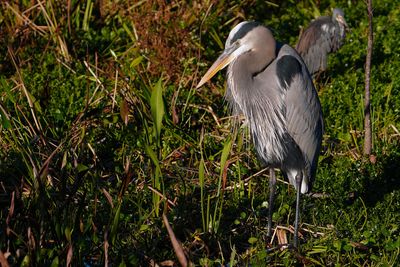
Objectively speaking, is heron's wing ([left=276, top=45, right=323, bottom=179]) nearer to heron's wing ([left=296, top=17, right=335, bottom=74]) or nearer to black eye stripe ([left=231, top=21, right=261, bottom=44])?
black eye stripe ([left=231, top=21, right=261, bottom=44])

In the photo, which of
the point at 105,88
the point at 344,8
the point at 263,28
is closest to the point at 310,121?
the point at 263,28

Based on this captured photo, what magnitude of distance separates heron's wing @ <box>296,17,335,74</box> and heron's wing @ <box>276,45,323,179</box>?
2.57 metres

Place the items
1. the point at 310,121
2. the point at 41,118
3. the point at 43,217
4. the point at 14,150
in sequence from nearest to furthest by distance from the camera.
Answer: the point at 43,217 → the point at 310,121 → the point at 14,150 → the point at 41,118

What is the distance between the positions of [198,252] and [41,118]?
170cm

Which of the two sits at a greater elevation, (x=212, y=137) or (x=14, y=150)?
(x=14, y=150)

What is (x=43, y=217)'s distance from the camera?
3.95 meters

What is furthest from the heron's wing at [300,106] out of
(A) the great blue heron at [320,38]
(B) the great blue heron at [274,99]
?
(A) the great blue heron at [320,38]

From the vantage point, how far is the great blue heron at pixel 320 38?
7.58 meters

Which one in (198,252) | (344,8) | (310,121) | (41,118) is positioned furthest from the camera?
(344,8)

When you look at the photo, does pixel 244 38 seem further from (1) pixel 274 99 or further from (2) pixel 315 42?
(2) pixel 315 42

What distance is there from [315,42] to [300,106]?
2.97m

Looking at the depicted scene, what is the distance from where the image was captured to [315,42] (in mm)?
7766

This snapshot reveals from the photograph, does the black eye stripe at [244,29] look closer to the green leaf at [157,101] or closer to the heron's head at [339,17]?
the green leaf at [157,101]

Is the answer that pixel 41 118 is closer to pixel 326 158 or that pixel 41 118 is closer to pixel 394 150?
pixel 326 158
